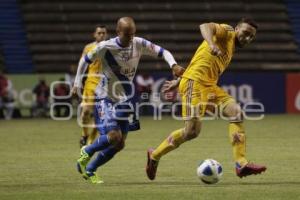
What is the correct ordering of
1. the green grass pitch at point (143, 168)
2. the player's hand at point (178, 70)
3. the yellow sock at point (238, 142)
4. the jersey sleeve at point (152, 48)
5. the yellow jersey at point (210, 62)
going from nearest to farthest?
1. the green grass pitch at point (143, 168)
2. the player's hand at point (178, 70)
3. the yellow sock at point (238, 142)
4. the yellow jersey at point (210, 62)
5. the jersey sleeve at point (152, 48)

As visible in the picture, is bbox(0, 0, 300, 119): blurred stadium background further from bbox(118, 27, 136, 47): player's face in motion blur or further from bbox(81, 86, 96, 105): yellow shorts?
bbox(118, 27, 136, 47): player's face in motion blur

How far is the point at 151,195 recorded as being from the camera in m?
8.55

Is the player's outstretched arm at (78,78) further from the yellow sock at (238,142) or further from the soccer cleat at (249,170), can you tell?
the soccer cleat at (249,170)

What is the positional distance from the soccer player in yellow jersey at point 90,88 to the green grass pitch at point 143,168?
36cm

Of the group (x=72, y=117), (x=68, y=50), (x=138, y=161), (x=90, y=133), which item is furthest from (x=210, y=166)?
(x=68, y=50)

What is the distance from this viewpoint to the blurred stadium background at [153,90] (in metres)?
9.38

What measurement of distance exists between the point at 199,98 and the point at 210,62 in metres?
0.43

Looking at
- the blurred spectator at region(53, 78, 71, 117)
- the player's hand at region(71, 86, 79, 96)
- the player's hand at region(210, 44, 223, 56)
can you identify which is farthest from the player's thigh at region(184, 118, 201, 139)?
the blurred spectator at region(53, 78, 71, 117)

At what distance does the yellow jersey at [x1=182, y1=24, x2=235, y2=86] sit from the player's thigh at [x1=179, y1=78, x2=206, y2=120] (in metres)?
0.08

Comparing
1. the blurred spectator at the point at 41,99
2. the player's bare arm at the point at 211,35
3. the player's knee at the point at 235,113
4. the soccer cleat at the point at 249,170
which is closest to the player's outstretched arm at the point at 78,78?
the player's bare arm at the point at 211,35

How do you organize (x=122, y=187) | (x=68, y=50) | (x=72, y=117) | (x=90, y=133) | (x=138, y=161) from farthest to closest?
(x=68, y=50)
(x=72, y=117)
(x=90, y=133)
(x=138, y=161)
(x=122, y=187)

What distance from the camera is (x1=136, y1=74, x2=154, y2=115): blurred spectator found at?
1035 inches

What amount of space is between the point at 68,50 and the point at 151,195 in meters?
22.2

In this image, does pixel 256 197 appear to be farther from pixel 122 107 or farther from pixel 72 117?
pixel 72 117
